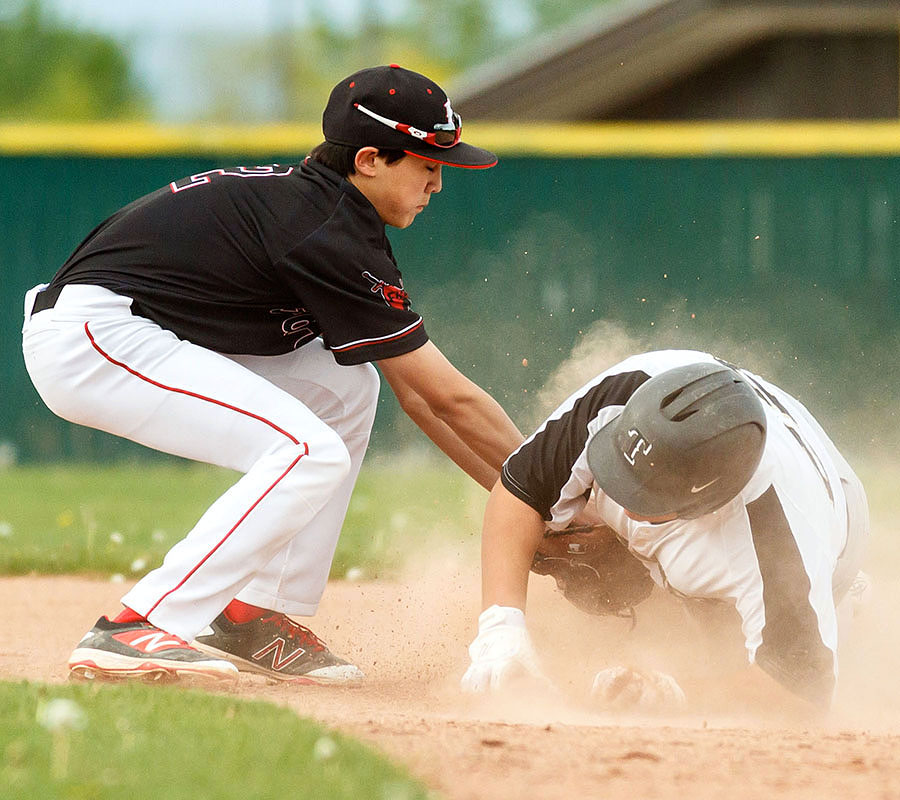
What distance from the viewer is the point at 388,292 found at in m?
3.68

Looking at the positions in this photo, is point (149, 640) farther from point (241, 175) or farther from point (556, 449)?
point (241, 175)

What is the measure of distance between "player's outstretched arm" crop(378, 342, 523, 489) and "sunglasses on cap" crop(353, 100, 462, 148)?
22.7 inches

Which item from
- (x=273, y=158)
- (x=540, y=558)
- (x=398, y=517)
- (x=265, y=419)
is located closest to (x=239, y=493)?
(x=265, y=419)

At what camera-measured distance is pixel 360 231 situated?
3.69m

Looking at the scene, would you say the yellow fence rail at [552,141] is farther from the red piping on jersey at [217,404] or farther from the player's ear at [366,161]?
the red piping on jersey at [217,404]

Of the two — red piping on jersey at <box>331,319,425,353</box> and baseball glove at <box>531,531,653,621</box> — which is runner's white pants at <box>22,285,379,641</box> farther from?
baseball glove at <box>531,531,653,621</box>

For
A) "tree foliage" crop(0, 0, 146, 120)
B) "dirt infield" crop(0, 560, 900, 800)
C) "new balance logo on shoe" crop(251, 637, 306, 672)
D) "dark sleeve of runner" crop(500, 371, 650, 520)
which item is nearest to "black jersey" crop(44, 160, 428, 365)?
"dark sleeve of runner" crop(500, 371, 650, 520)

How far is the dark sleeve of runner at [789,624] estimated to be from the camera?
334 centimetres

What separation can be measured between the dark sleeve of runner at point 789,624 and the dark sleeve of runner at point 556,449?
0.54 meters

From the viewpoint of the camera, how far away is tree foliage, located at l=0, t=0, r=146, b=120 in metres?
42.4

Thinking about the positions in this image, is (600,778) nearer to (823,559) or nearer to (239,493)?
(823,559)

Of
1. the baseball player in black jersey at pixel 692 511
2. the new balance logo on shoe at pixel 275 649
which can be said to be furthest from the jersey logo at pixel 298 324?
the new balance logo on shoe at pixel 275 649

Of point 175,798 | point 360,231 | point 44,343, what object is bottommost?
point 175,798

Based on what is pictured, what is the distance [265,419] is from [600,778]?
1394 mm
